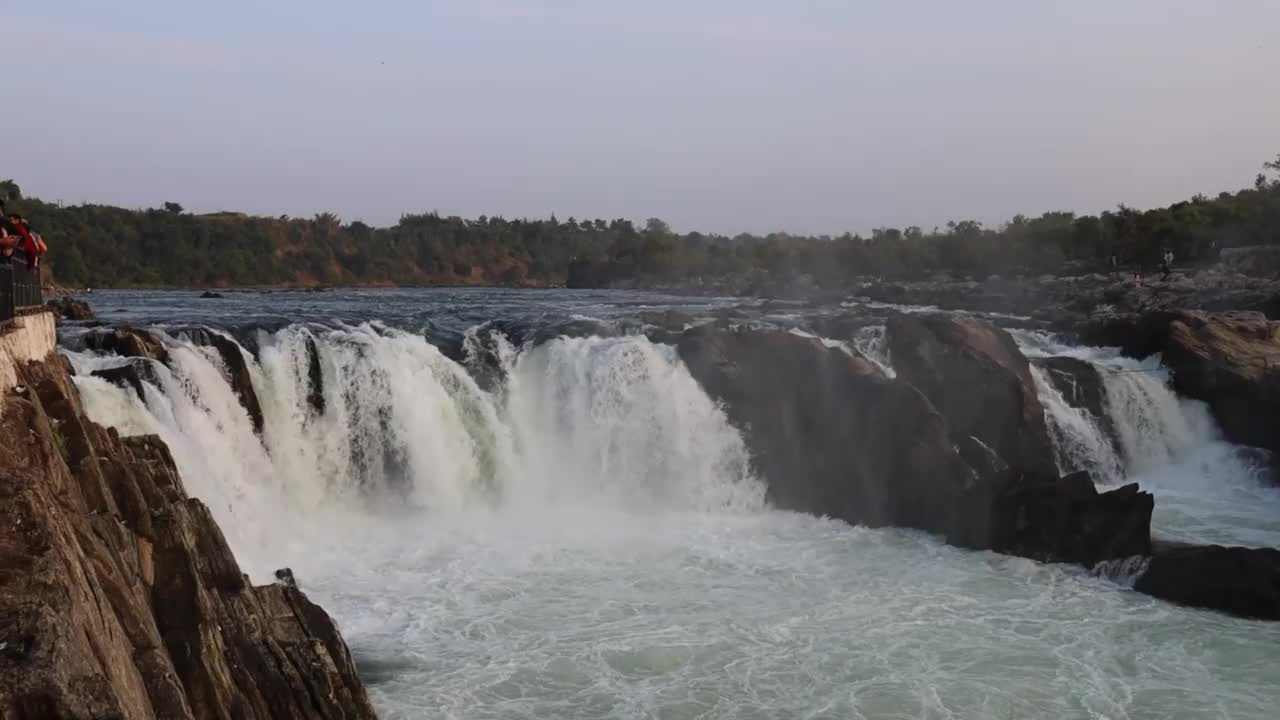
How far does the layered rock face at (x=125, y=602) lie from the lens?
493 centimetres

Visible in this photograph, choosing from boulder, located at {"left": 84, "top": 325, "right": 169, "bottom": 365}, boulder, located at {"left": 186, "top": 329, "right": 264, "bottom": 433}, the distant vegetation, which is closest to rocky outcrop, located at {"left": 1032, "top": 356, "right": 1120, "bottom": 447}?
boulder, located at {"left": 186, "top": 329, "right": 264, "bottom": 433}

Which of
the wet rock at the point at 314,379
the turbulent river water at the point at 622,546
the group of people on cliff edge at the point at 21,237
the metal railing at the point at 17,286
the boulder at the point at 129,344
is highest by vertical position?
the group of people on cliff edge at the point at 21,237

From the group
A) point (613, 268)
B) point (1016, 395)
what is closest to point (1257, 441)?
point (1016, 395)

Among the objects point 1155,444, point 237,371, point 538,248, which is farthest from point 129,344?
point 538,248

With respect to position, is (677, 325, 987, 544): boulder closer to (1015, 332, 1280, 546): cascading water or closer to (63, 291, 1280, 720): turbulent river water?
(63, 291, 1280, 720): turbulent river water

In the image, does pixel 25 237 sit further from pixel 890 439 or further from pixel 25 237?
pixel 890 439

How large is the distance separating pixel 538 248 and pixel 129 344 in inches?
2780

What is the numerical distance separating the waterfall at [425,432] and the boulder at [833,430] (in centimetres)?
53

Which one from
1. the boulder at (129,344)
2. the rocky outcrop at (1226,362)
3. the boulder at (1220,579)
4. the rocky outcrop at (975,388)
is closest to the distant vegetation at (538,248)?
the rocky outcrop at (1226,362)

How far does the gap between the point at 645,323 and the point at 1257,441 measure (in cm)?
1216

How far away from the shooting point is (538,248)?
279ft

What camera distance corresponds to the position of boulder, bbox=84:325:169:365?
1505 centimetres

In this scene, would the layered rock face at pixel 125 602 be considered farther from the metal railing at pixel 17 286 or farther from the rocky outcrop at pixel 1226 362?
the rocky outcrop at pixel 1226 362

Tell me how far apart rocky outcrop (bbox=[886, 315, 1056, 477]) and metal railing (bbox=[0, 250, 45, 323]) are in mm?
13873
